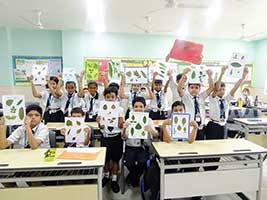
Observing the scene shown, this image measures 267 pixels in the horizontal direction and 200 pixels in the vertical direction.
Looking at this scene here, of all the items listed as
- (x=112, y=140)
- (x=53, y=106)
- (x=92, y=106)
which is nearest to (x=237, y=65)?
(x=112, y=140)

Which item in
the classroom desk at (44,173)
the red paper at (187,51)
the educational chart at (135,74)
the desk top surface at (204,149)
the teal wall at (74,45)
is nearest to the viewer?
the classroom desk at (44,173)

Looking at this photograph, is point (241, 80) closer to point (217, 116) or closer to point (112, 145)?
point (217, 116)

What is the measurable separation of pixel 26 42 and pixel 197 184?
600 centimetres

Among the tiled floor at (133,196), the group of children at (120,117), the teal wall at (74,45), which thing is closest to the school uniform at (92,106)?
the group of children at (120,117)

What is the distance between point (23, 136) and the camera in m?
2.35

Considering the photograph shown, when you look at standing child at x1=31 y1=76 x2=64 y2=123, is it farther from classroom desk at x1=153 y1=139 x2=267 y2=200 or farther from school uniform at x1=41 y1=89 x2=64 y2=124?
classroom desk at x1=153 y1=139 x2=267 y2=200

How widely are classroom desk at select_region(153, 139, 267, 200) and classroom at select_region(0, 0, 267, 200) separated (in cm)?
1

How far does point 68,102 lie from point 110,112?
1.30 meters

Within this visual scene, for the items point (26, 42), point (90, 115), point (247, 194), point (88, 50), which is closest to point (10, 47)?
point (26, 42)

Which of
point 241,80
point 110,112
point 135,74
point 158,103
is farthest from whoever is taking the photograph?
point 158,103

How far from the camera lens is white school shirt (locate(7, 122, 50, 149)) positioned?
2.31 meters

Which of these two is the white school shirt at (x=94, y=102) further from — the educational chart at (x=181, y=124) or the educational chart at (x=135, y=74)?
the educational chart at (x=181, y=124)

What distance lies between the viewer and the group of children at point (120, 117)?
92.7 inches

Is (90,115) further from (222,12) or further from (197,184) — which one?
(222,12)
